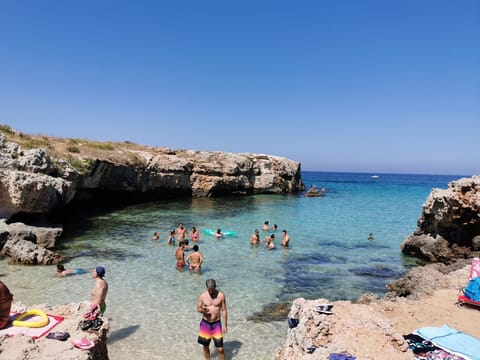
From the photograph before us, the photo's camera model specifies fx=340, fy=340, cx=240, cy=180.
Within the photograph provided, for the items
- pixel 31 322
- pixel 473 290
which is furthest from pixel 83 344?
pixel 473 290

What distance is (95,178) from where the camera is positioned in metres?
27.0

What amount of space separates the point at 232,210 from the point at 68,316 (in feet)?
82.5

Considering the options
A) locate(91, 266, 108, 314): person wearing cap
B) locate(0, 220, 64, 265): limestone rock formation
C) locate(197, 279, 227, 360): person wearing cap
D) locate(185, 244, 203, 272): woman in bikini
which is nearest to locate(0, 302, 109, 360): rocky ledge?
locate(91, 266, 108, 314): person wearing cap

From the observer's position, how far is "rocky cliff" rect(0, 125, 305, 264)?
1580 cm

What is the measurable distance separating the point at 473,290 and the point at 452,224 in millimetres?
7972

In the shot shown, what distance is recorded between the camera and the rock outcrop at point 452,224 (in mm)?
14758

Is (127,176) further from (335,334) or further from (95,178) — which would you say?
(335,334)

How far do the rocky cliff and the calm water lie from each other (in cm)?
175

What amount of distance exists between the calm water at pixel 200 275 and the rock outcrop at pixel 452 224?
1.40 metres

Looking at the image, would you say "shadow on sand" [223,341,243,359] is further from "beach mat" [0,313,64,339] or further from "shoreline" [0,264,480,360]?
"beach mat" [0,313,64,339]

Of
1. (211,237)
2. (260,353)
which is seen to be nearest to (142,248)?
(211,237)

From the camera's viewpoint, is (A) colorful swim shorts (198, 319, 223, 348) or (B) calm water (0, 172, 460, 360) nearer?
(A) colorful swim shorts (198, 319, 223, 348)

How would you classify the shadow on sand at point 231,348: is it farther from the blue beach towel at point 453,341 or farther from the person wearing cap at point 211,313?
the blue beach towel at point 453,341

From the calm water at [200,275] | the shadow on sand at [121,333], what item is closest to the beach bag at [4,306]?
the calm water at [200,275]
